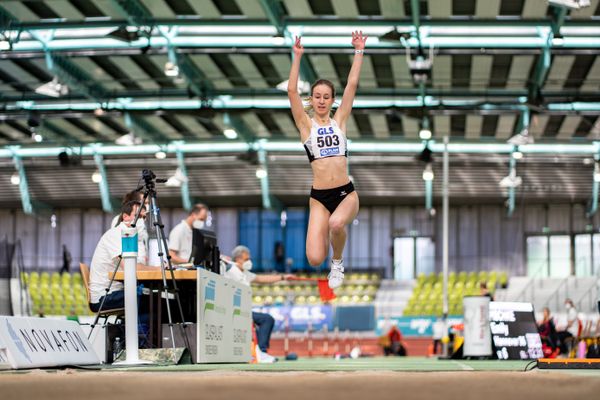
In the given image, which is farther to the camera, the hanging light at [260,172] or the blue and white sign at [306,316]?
the hanging light at [260,172]

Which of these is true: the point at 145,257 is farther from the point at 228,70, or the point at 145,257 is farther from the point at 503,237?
the point at 503,237

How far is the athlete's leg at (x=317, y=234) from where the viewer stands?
743 cm

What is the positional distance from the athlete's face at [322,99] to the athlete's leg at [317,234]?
0.72 metres

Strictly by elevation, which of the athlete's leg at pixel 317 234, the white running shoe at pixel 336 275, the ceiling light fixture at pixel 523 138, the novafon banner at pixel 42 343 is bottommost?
the novafon banner at pixel 42 343

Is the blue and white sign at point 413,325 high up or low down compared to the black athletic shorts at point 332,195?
down

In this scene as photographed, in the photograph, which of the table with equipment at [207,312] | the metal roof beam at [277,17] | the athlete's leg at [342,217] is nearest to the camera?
the athlete's leg at [342,217]

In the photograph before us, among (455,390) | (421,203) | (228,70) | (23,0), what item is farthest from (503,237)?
(455,390)

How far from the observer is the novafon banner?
545 cm

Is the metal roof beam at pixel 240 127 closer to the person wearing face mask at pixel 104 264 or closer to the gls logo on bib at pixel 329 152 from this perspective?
the person wearing face mask at pixel 104 264

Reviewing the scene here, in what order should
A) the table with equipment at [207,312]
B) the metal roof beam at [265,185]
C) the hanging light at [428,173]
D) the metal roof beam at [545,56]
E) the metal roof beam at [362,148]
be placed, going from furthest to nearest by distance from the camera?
the metal roof beam at [265,185], the metal roof beam at [362,148], the hanging light at [428,173], the metal roof beam at [545,56], the table with equipment at [207,312]

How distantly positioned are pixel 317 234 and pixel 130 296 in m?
1.54

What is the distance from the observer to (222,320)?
9055mm

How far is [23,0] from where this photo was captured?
20.3m

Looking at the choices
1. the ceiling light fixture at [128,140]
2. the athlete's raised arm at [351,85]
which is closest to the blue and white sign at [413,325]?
the ceiling light fixture at [128,140]
